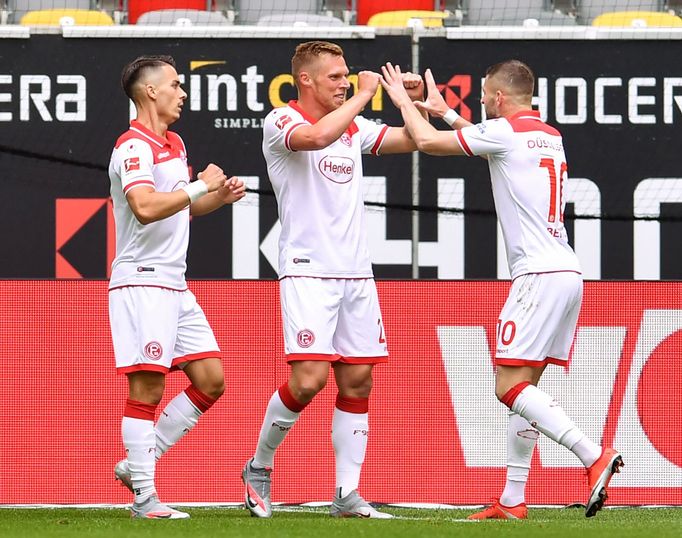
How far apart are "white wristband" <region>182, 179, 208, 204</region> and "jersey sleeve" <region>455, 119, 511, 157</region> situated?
101cm

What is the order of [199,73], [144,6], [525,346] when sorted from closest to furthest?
[525,346] → [199,73] → [144,6]

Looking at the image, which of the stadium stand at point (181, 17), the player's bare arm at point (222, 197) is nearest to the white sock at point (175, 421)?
the player's bare arm at point (222, 197)

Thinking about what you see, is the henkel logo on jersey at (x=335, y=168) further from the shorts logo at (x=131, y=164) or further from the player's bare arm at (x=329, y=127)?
the shorts logo at (x=131, y=164)

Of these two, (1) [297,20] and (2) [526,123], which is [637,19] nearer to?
(1) [297,20]

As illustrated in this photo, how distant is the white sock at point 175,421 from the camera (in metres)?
5.35

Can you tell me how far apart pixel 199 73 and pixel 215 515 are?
3737mm

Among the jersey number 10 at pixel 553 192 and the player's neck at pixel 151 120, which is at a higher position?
the player's neck at pixel 151 120

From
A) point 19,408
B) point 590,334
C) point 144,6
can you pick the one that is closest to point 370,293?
point 590,334

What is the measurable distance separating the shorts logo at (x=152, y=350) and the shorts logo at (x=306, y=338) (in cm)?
55

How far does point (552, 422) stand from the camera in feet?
16.4

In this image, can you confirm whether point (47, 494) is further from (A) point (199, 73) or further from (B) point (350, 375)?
(A) point (199, 73)

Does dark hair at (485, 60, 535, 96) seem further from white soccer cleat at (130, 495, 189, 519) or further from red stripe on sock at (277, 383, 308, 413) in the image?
white soccer cleat at (130, 495, 189, 519)

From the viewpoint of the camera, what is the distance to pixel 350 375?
17.1 feet

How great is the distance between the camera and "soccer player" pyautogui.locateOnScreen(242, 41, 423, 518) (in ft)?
16.8
